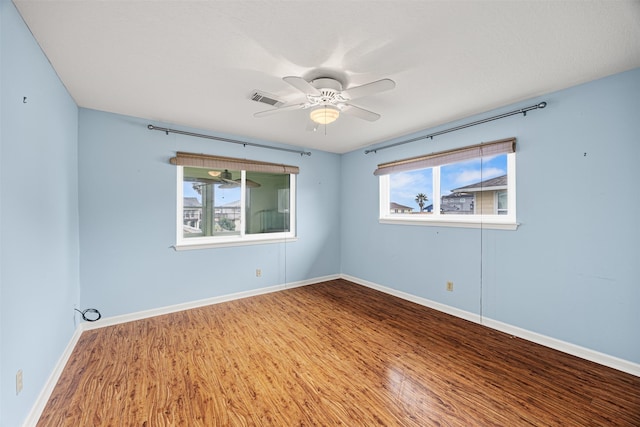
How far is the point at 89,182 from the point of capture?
9.48 ft

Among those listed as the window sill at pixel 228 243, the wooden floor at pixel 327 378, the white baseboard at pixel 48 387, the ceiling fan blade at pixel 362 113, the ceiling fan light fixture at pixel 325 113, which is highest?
the ceiling fan blade at pixel 362 113

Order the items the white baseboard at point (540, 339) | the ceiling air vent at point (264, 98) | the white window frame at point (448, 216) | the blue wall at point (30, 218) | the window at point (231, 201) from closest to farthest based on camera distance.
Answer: the blue wall at point (30, 218) < the white baseboard at point (540, 339) < the ceiling air vent at point (264, 98) < the white window frame at point (448, 216) < the window at point (231, 201)

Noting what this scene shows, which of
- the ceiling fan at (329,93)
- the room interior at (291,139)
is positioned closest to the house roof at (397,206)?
the room interior at (291,139)

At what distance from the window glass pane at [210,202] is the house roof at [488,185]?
3.21m

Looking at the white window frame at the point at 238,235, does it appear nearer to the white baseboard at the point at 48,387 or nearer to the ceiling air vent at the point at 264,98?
the white baseboard at the point at 48,387

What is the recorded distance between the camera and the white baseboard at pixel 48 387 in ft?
5.24

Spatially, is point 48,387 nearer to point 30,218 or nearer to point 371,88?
point 30,218

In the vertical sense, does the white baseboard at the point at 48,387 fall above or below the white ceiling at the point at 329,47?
below

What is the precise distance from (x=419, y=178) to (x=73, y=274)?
4.34m

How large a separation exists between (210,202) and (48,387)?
2404 millimetres

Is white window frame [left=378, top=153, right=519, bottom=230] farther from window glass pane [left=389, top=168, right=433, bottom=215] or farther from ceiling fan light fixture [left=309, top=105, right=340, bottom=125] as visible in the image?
ceiling fan light fixture [left=309, top=105, right=340, bottom=125]

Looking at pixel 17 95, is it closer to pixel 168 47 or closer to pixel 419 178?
pixel 168 47

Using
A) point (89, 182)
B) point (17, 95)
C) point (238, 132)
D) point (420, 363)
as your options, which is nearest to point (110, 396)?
point (17, 95)

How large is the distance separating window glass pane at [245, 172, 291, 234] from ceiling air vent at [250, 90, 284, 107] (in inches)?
65.0
